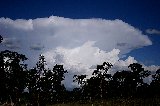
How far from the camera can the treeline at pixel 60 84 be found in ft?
206

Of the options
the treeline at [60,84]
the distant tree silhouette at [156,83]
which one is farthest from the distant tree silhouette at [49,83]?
the distant tree silhouette at [156,83]

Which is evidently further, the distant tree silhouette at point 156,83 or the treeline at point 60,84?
the distant tree silhouette at point 156,83

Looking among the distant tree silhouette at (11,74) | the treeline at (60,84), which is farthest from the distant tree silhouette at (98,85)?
the distant tree silhouette at (11,74)

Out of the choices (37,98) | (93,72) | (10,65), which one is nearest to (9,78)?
(10,65)

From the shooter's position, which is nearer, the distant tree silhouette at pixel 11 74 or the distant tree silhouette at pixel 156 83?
the distant tree silhouette at pixel 11 74

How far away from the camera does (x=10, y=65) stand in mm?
60531

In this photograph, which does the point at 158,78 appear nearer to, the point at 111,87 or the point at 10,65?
the point at 111,87

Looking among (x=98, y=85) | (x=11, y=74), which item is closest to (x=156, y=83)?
(x=98, y=85)

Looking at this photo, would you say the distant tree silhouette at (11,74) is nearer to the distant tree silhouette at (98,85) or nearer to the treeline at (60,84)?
the treeline at (60,84)

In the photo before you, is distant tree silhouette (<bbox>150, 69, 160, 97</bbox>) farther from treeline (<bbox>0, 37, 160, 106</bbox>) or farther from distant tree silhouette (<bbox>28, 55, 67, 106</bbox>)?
distant tree silhouette (<bbox>28, 55, 67, 106</bbox>)

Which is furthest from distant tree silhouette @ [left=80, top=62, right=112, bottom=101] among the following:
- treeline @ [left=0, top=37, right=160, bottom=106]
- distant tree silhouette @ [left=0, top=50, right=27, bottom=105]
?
distant tree silhouette @ [left=0, top=50, right=27, bottom=105]

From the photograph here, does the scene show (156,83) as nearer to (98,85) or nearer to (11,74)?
(98,85)

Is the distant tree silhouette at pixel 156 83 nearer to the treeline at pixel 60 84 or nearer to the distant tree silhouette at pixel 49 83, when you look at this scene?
the treeline at pixel 60 84

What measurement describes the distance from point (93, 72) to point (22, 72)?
31112 millimetres
